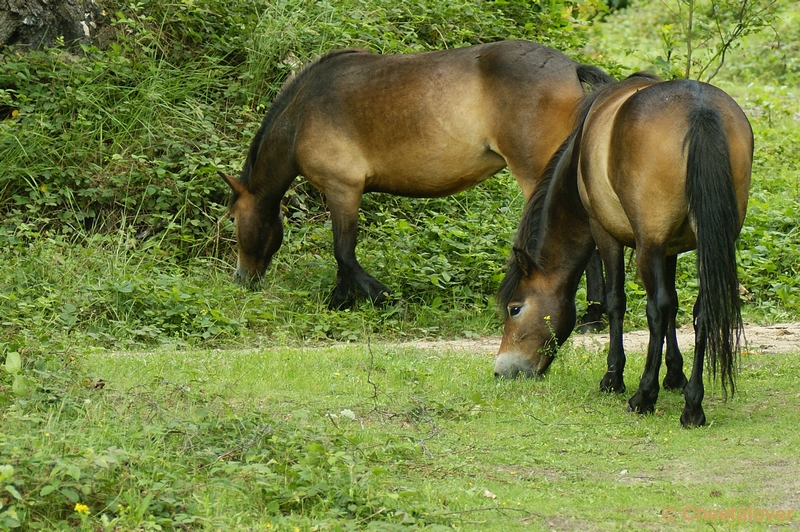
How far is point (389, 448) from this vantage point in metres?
4.73

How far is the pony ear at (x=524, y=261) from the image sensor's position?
634 cm

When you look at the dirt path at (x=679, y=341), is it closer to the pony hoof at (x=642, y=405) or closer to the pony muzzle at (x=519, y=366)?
the pony muzzle at (x=519, y=366)

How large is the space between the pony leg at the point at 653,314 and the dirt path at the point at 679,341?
64.8 inches

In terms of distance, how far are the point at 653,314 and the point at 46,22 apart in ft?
26.9

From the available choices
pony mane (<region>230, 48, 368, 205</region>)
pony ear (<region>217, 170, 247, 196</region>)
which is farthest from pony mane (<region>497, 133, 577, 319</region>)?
pony ear (<region>217, 170, 247, 196</region>)

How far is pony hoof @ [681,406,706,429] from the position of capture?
5.34 metres

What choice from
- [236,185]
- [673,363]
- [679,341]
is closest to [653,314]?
[673,363]

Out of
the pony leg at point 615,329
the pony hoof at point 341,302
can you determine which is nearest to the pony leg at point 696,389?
the pony leg at point 615,329

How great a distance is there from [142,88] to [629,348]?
20.1ft

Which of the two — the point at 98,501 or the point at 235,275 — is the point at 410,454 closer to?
the point at 98,501

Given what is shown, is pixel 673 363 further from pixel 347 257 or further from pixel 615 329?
pixel 347 257

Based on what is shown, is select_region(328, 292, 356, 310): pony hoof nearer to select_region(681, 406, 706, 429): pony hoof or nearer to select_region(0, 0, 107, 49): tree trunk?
select_region(681, 406, 706, 429): pony hoof

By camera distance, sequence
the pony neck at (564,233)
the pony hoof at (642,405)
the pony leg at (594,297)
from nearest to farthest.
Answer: the pony hoof at (642,405) → the pony neck at (564,233) → the pony leg at (594,297)

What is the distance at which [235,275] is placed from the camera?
9.52 meters
